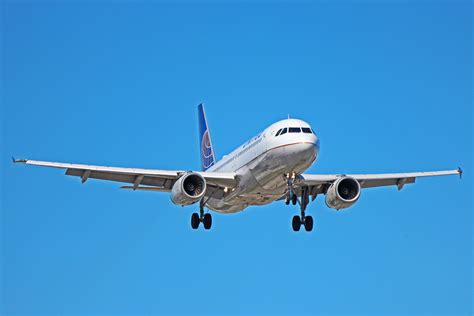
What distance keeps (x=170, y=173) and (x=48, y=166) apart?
6.64 m

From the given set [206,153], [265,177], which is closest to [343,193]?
[265,177]

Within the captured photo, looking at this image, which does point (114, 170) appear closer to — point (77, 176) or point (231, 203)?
point (77, 176)

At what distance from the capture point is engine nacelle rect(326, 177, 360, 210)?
55844 mm

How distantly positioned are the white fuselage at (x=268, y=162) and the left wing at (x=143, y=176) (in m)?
0.85

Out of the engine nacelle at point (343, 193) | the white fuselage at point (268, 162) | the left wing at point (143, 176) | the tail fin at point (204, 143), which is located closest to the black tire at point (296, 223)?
the white fuselage at point (268, 162)

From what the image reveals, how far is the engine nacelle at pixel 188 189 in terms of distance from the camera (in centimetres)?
5425

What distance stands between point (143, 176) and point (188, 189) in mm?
2933

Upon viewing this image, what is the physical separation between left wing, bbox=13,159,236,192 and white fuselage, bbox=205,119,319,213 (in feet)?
2.79

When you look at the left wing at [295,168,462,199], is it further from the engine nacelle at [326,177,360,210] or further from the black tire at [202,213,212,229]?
the black tire at [202,213,212,229]

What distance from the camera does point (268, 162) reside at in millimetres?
53031

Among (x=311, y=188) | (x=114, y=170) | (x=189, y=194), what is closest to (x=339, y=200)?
(x=311, y=188)

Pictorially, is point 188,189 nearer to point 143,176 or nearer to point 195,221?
point 143,176

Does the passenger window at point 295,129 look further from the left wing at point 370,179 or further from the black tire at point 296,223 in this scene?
the black tire at point 296,223

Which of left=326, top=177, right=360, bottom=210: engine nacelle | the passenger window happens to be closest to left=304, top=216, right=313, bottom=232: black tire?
left=326, top=177, right=360, bottom=210: engine nacelle
